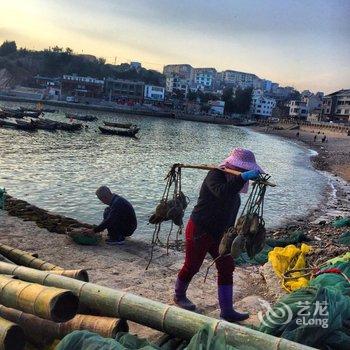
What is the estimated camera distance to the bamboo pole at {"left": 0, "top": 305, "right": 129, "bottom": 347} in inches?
166

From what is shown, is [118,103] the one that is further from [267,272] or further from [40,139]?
[267,272]

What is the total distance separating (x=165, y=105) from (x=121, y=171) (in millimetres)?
120584

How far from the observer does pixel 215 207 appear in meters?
5.35

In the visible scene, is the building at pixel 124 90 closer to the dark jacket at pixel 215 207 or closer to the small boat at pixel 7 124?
the small boat at pixel 7 124

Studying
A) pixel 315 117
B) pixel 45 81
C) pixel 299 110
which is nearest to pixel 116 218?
pixel 315 117

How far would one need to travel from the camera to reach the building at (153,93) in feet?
474


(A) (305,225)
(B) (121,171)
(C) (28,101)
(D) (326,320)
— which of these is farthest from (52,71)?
(D) (326,320)

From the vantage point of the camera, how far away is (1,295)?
440 centimetres

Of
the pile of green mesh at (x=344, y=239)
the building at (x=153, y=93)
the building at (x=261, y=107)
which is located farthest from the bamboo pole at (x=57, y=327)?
the building at (x=261, y=107)

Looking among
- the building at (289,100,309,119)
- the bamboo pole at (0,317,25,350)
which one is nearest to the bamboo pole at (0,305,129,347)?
the bamboo pole at (0,317,25,350)

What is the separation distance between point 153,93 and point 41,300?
474 feet

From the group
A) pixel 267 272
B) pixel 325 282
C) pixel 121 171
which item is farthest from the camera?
pixel 121 171

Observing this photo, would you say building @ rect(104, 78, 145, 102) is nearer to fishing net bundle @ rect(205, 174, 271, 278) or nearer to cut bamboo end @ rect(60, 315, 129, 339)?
fishing net bundle @ rect(205, 174, 271, 278)

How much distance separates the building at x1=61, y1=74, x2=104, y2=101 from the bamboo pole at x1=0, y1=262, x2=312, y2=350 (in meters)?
138
